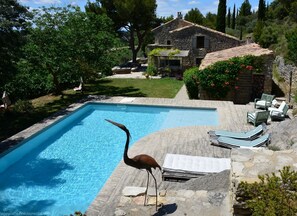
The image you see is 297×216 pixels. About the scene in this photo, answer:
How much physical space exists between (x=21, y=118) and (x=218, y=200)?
13279 mm

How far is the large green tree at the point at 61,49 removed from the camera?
18828 millimetres

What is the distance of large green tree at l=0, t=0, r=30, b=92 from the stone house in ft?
68.8

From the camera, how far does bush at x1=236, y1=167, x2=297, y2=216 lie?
4.59m

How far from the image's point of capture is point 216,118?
1725 cm

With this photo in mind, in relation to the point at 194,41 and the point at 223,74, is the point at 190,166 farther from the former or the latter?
the point at 194,41

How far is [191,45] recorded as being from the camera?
34.0 meters

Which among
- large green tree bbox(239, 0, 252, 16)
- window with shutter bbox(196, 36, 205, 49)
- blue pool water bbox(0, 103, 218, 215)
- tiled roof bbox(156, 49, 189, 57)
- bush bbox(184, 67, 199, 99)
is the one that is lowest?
blue pool water bbox(0, 103, 218, 215)

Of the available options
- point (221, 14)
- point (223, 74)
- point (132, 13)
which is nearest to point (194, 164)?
point (223, 74)

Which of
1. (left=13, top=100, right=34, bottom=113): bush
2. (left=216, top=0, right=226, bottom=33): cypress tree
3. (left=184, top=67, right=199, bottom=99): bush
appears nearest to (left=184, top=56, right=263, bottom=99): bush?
(left=184, top=67, right=199, bottom=99): bush

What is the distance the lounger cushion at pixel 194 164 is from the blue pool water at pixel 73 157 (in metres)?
2.54

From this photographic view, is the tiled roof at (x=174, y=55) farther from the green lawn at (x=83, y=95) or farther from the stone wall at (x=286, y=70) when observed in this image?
the stone wall at (x=286, y=70)

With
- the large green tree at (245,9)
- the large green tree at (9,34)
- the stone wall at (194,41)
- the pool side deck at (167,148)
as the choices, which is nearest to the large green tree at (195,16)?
the large green tree at (245,9)

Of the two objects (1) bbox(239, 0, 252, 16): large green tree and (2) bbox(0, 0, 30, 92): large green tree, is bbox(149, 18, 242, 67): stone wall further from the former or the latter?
(1) bbox(239, 0, 252, 16): large green tree

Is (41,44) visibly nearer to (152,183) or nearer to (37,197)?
(37,197)
